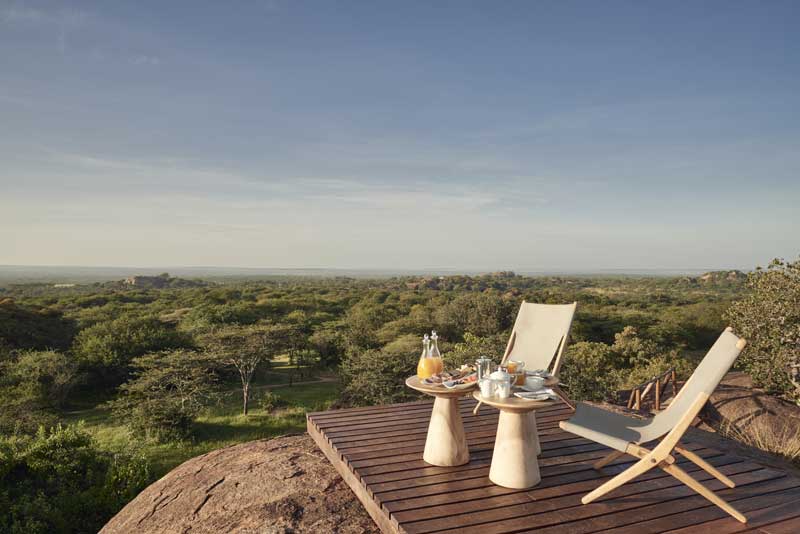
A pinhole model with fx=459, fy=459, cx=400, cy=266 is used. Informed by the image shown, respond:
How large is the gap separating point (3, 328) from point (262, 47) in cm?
1754

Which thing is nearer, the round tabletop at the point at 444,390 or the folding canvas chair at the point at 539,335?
the round tabletop at the point at 444,390

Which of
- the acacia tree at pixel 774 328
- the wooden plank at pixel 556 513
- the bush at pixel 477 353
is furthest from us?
the bush at pixel 477 353

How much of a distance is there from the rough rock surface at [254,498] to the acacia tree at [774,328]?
7577 millimetres

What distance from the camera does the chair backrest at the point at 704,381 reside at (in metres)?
2.66

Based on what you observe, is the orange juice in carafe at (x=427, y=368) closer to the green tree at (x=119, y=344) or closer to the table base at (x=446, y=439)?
the table base at (x=446, y=439)

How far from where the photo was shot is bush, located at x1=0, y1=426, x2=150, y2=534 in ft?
19.7

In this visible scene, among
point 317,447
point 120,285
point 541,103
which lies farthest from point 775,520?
point 120,285

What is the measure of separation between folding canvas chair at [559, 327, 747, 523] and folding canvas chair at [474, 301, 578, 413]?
126 centimetres

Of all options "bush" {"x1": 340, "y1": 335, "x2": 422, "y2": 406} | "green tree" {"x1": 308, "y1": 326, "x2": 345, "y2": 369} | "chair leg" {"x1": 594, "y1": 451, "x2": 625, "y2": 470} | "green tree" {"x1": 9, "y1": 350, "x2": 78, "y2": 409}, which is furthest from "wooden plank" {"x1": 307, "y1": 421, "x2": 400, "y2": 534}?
"green tree" {"x1": 308, "y1": 326, "x2": 345, "y2": 369}

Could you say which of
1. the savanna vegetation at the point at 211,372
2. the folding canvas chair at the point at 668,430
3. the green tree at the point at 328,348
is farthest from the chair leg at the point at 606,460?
the green tree at the point at 328,348

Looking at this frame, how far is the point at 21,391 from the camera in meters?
13.0

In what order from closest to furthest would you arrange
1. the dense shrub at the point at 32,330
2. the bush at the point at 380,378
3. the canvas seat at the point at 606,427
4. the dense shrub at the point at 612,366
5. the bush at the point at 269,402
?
1. the canvas seat at the point at 606,427
2. the dense shrub at the point at 612,366
3. the bush at the point at 380,378
4. the bush at the point at 269,402
5. the dense shrub at the point at 32,330

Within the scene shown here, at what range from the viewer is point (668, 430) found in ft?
9.52

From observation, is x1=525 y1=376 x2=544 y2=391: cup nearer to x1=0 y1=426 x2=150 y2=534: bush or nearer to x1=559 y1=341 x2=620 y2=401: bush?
x1=559 y1=341 x2=620 y2=401: bush
